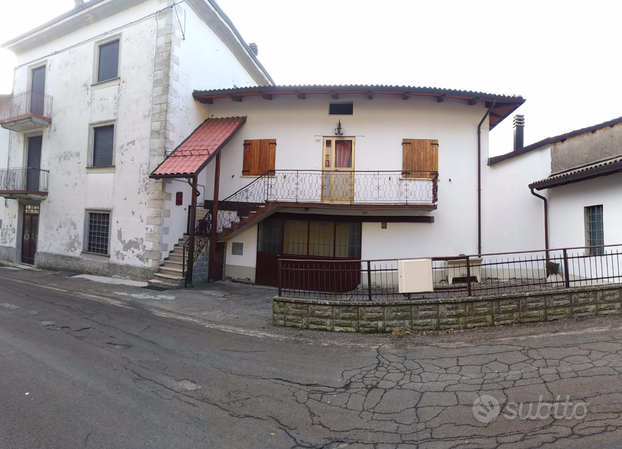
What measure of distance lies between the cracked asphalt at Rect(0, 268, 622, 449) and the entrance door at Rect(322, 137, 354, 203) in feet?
17.1

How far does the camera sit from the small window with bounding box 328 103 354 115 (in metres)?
10.8

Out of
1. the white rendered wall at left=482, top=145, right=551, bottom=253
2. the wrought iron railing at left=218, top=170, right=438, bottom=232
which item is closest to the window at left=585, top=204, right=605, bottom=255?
the white rendered wall at left=482, top=145, right=551, bottom=253

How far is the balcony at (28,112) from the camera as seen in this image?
41.7ft

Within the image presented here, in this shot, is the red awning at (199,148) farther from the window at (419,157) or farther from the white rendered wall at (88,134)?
the window at (419,157)

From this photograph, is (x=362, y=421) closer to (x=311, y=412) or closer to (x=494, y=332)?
(x=311, y=412)

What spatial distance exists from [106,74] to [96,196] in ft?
14.7

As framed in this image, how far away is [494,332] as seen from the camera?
5492 mm

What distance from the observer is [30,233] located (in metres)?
13.7

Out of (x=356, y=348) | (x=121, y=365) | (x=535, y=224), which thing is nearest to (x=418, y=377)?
(x=356, y=348)

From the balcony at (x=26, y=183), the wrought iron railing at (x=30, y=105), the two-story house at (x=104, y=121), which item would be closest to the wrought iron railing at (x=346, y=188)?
the two-story house at (x=104, y=121)

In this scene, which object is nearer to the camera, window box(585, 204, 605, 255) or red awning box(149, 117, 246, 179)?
window box(585, 204, 605, 255)

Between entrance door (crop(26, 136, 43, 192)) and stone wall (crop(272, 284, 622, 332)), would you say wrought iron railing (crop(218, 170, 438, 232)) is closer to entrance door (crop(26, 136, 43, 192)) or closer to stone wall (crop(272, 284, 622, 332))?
stone wall (crop(272, 284, 622, 332))

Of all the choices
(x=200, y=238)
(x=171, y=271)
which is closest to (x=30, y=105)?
(x=200, y=238)

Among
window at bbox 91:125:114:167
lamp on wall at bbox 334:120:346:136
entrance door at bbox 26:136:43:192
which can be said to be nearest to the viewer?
lamp on wall at bbox 334:120:346:136
